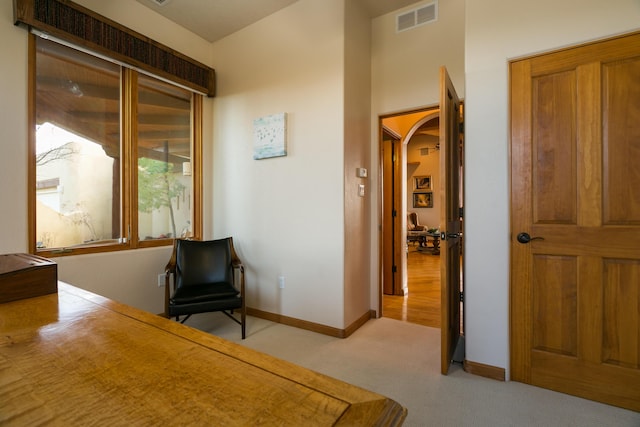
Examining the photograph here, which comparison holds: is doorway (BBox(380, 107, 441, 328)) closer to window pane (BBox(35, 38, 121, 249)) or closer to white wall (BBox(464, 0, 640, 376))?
white wall (BBox(464, 0, 640, 376))

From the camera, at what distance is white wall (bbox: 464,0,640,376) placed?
196 centimetres

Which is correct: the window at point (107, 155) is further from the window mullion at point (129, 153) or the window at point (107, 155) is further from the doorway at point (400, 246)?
the doorway at point (400, 246)

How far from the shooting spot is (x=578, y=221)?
1842 mm

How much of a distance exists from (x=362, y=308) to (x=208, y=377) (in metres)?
2.73

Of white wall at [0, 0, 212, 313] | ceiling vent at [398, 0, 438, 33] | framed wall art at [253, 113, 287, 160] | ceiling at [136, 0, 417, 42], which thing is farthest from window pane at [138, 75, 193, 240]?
ceiling vent at [398, 0, 438, 33]

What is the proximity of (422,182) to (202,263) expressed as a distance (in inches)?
314

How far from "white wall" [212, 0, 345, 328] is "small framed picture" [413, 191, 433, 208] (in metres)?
7.34

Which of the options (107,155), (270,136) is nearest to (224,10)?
(270,136)

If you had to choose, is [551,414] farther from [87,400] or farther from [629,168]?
[87,400]

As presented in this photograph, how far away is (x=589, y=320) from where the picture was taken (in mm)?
1819

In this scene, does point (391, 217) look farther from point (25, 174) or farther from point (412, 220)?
point (412, 220)

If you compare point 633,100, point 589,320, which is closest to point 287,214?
point 589,320

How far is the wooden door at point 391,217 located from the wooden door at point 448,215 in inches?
62.7

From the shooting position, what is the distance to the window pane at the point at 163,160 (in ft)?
10.0
